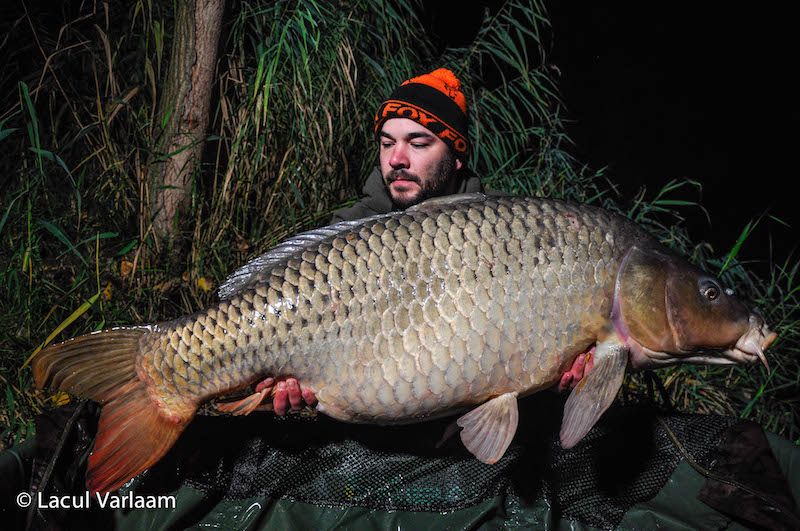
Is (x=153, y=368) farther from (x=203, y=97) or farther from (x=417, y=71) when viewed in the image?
(x=417, y=71)

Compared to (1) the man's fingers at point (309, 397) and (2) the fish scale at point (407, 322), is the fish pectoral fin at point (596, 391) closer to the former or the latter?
(2) the fish scale at point (407, 322)

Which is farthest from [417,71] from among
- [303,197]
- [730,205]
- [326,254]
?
[730,205]

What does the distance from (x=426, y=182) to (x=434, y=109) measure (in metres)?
0.25

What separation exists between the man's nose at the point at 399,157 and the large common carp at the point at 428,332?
0.72 metres

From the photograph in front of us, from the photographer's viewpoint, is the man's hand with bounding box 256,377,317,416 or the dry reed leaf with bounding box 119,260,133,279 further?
the dry reed leaf with bounding box 119,260,133,279

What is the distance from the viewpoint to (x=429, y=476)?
5.13ft

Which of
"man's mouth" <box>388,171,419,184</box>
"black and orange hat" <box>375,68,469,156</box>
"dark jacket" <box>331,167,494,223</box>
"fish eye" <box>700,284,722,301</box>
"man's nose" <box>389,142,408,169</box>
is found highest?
"black and orange hat" <box>375,68,469,156</box>

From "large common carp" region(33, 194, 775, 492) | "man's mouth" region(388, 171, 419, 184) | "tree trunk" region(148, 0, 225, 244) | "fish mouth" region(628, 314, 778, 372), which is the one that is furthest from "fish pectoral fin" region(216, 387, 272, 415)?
"tree trunk" region(148, 0, 225, 244)

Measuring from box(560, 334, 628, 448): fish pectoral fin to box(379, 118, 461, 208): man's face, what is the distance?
35.4 inches

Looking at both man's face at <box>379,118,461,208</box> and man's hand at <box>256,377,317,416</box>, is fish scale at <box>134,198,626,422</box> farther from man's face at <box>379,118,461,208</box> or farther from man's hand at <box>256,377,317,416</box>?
man's face at <box>379,118,461,208</box>

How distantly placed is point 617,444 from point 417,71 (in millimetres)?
1936

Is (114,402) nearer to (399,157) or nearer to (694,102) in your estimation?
(399,157)

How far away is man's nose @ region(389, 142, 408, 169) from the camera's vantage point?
199 cm

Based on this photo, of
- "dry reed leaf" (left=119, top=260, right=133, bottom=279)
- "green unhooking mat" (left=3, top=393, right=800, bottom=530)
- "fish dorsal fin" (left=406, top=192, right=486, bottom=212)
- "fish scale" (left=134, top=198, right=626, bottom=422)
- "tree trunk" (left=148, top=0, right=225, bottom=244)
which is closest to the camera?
"fish scale" (left=134, top=198, right=626, bottom=422)
